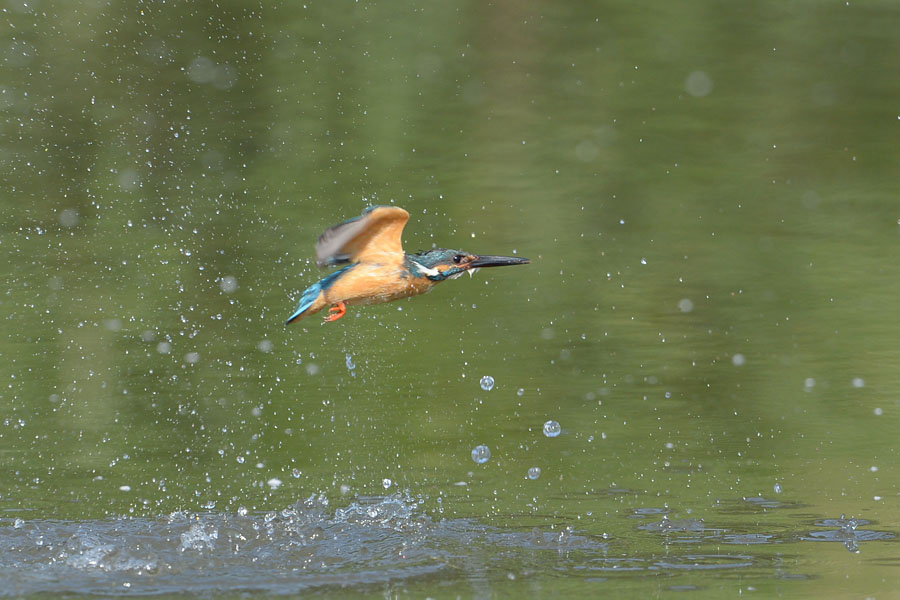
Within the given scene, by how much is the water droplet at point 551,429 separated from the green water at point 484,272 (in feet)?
0.14

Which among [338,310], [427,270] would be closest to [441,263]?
[427,270]

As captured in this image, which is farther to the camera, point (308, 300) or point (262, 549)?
point (308, 300)

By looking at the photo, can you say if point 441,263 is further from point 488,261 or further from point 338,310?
point 338,310

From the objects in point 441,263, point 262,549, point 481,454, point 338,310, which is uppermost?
point 441,263

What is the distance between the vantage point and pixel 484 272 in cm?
554

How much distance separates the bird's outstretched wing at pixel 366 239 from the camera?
3504 mm

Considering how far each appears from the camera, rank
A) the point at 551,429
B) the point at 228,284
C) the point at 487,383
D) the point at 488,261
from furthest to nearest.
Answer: the point at 228,284 < the point at 487,383 < the point at 551,429 < the point at 488,261

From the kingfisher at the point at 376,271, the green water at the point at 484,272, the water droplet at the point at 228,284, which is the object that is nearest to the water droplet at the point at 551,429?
the green water at the point at 484,272

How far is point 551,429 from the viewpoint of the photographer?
14.6 feet

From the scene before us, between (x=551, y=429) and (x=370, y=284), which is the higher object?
(x=370, y=284)

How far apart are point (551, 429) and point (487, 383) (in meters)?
0.34

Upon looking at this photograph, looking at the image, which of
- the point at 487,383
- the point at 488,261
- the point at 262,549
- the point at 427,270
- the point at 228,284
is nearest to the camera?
the point at 262,549

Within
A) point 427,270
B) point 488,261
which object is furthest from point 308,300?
point 488,261

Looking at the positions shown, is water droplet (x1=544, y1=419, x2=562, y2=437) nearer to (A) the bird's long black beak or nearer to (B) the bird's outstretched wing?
(A) the bird's long black beak
